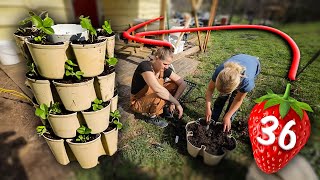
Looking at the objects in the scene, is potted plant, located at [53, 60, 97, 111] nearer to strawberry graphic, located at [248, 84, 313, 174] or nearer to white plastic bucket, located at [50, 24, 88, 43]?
white plastic bucket, located at [50, 24, 88, 43]

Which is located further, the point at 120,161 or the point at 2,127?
the point at 2,127

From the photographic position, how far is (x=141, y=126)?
4.62 ft

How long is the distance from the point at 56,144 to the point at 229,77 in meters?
0.93

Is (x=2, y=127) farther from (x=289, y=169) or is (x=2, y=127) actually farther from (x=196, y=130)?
(x=289, y=169)

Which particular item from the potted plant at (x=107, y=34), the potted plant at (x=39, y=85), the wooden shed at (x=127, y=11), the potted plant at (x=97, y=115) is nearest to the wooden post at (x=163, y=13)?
the wooden shed at (x=127, y=11)

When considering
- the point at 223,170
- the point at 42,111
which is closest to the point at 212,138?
the point at 223,170

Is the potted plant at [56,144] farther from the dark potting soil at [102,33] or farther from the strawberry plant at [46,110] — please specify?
the dark potting soil at [102,33]

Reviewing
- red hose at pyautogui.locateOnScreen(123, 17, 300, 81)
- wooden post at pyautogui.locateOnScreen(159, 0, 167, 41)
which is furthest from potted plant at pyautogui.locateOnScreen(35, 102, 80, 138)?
→ wooden post at pyautogui.locateOnScreen(159, 0, 167, 41)

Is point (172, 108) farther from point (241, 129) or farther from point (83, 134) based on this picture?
point (83, 134)

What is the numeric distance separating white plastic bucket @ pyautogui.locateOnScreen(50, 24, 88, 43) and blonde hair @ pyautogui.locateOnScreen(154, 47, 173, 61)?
18.2 inches

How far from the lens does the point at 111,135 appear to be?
43.9 inches

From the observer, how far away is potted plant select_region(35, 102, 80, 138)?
2.88 ft

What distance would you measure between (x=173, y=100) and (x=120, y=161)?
0.50 m

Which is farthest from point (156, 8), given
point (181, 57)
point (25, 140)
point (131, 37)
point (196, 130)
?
point (25, 140)
